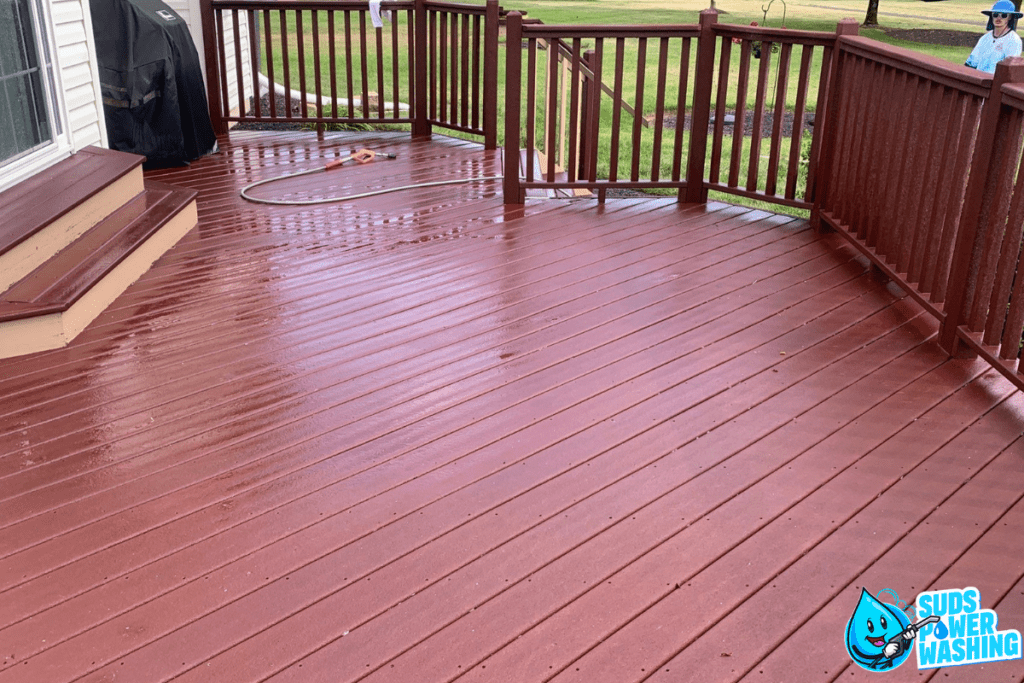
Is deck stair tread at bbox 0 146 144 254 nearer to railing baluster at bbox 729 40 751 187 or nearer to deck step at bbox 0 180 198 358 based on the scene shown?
deck step at bbox 0 180 198 358

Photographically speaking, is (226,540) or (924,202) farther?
(924,202)

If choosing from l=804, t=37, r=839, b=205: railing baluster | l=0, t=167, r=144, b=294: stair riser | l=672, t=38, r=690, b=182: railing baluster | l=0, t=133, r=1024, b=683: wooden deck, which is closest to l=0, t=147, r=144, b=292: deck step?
l=0, t=167, r=144, b=294: stair riser

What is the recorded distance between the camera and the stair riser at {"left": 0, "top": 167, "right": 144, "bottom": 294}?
137 inches

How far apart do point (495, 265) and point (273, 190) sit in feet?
6.41

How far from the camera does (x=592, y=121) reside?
4.76m

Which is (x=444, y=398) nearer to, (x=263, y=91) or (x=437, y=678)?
(x=437, y=678)

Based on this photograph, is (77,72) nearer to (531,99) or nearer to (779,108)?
(531,99)

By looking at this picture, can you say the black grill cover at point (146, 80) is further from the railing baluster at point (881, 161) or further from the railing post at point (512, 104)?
the railing baluster at point (881, 161)

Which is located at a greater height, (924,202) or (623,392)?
(924,202)

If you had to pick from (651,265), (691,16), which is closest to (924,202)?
(651,265)

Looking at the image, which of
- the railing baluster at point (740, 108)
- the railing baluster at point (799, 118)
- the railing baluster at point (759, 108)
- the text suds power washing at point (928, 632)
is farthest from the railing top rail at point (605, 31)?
the text suds power washing at point (928, 632)

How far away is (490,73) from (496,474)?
414 centimetres

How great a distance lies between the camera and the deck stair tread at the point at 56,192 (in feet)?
11.8

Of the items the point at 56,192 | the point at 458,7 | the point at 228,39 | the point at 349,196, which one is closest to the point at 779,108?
the point at 349,196
